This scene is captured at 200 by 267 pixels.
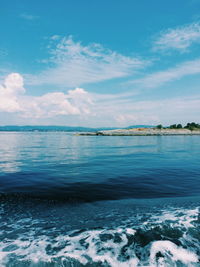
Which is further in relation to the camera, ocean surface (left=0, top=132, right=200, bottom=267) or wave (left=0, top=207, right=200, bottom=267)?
ocean surface (left=0, top=132, right=200, bottom=267)

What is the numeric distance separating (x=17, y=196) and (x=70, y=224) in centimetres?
477

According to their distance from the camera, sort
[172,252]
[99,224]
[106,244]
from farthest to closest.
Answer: [99,224]
[106,244]
[172,252]

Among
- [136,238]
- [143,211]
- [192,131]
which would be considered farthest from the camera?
[192,131]

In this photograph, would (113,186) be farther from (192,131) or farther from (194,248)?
(192,131)

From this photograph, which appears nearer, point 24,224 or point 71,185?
point 24,224

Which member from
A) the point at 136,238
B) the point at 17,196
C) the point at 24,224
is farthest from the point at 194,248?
the point at 17,196

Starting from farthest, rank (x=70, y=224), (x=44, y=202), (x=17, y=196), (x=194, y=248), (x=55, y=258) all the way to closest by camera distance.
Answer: (x=17, y=196)
(x=44, y=202)
(x=70, y=224)
(x=194, y=248)
(x=55, y=258)

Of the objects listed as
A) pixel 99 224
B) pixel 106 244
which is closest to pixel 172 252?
pixel 106 244

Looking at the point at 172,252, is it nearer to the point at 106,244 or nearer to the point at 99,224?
the point at 106,244

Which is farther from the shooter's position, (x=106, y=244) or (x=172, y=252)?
(x=106, y=244)

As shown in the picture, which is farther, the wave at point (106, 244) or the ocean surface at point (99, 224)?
the ocean surface at point (99, 224)

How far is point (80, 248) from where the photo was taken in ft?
17.4

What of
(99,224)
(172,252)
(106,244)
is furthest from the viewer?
(99,224)

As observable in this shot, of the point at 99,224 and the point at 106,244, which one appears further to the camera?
the point at 99,224
